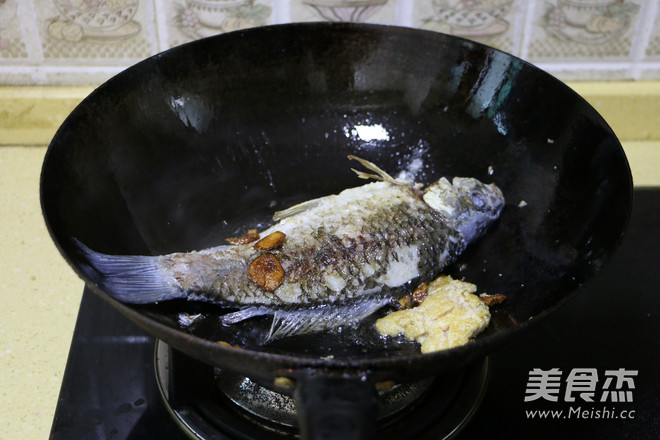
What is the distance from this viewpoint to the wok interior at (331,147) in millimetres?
1221

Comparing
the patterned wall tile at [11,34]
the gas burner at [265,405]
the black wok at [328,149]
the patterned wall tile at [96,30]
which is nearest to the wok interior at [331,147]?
the black wok at [328,149]

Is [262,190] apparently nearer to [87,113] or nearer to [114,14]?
[87,113]

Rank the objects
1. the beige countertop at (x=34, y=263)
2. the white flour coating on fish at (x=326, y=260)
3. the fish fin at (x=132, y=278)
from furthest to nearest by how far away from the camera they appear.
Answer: the beige countertop at (x=34, y=263) → the white flour coating on fish at (x=326, y=260) → the fish fin at (x=132, y=278)

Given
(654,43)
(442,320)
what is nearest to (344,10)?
(654,43)

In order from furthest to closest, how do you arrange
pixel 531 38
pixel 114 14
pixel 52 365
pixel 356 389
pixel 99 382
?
pixel 531 38
pixel 114 14
pixel 52 365
pixel 99 382
pixel 356 389

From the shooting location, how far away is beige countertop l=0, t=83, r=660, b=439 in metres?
1.36

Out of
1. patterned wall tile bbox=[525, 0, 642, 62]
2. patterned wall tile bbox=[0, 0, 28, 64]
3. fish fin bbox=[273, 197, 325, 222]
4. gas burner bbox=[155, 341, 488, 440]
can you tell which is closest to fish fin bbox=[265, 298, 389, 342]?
gas burner bbox=[155, 341, 488, 440]

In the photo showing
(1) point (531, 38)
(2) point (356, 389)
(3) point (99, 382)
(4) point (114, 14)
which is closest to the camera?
(2) point (356, 389)

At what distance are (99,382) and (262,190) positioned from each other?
0.55m

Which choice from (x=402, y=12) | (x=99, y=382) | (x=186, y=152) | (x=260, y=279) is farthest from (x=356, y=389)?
(x=402, y=12)

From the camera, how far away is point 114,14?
6.14 feet

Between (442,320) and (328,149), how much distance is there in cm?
55

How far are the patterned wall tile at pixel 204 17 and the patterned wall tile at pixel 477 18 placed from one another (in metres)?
A: 0.48

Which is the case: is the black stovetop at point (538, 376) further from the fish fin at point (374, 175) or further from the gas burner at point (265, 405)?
the fish fin at point (374, 175)
